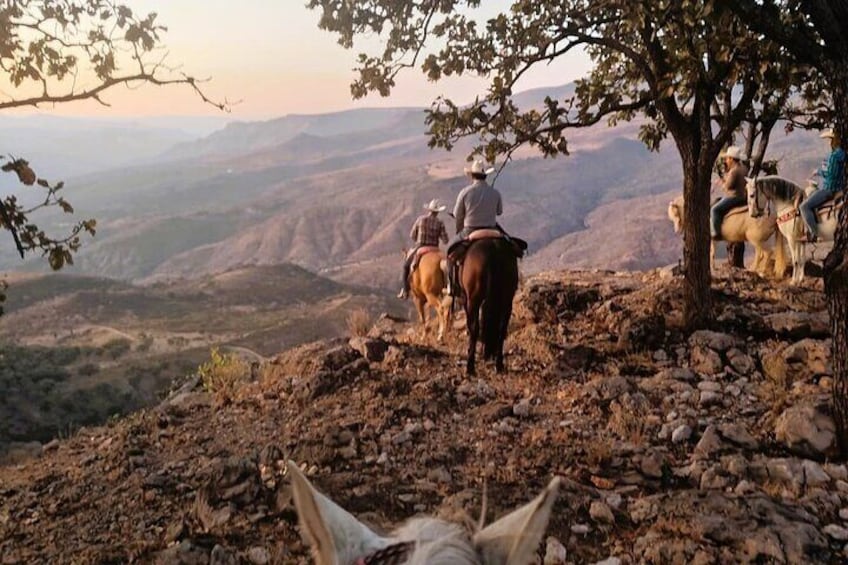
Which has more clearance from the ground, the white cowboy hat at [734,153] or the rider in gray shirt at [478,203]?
the white cowboy hat at [734,153]

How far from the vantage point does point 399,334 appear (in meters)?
13.4

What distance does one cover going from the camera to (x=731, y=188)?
1145 cm

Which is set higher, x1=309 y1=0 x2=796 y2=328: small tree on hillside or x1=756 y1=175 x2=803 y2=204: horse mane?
x1=309 y1=0 x2=796 y2=328: small tree on hillside

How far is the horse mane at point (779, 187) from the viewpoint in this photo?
10321 millimetres

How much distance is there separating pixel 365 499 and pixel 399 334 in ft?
26.2

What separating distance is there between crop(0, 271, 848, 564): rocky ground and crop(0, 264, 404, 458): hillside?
5286 mm

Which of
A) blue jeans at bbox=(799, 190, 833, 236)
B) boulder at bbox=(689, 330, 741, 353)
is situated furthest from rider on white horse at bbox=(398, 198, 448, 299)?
blue jeans at bbox=(799, 190, 833, 236)

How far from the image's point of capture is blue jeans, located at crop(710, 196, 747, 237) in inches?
447

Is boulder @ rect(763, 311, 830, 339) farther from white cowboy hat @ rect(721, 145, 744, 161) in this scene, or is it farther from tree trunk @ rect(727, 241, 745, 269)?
tree trunk @ rect(727, 241, 745, 269)

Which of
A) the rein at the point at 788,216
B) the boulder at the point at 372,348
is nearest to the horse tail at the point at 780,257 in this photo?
the rein at the point at 788,216

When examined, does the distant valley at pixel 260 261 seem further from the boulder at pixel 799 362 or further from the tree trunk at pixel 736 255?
the boulder at pixel 799 362

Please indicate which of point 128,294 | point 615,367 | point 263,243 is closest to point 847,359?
point 615,367

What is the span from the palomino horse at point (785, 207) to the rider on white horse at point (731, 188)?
57 centimetres

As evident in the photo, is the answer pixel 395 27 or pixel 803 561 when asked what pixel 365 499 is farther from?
pixel 395 27
